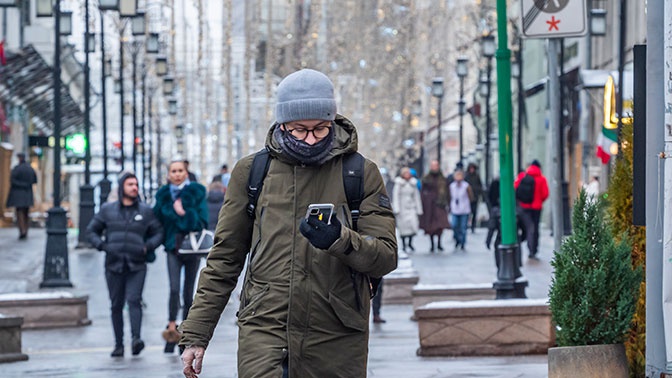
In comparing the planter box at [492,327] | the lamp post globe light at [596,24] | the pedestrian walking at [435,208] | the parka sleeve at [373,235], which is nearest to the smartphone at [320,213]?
the parka sleeve at [373,235]

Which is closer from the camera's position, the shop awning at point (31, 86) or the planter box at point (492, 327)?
the planter box at point (492, 327)

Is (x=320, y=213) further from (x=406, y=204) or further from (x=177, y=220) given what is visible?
(x=406, y=204)

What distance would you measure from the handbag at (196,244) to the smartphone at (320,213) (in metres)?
10.2

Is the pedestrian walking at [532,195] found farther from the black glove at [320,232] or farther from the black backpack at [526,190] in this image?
the black glove at [320,232]

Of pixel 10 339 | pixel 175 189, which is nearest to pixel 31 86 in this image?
pixel 175 189

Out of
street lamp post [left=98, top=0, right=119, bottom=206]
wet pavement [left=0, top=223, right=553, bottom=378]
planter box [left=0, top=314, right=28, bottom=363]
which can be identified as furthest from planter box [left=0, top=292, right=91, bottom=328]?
street lamp post [left=98, top=0, right=119, bottom=206]

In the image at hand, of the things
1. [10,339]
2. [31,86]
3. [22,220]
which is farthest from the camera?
[31,86]

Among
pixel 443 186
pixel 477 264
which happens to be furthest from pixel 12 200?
pixel 477 264

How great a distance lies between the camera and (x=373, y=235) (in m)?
5.96

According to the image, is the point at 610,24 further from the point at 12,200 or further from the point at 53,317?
the point at 53,317

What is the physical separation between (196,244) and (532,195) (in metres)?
14.0

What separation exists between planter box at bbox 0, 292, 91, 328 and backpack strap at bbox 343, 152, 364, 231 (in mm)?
12932

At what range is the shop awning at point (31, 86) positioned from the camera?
149 feet

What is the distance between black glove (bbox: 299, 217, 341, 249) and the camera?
557 cm
